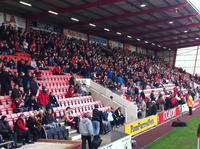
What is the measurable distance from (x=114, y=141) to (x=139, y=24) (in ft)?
68.3

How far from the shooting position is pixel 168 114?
63.2ft

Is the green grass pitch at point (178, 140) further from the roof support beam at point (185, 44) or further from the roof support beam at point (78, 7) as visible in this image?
the roof support beam at point (185, 44)

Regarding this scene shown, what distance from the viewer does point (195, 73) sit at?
45969 mm

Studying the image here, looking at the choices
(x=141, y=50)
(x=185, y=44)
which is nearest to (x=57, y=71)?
(x=141, y=50)

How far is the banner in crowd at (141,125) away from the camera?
13.3 metres

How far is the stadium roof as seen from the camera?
20312mm

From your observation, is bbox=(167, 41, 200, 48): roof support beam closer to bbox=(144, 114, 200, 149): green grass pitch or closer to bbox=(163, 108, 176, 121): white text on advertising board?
bbox=(163, 108, 176, 121): white text on advertising board

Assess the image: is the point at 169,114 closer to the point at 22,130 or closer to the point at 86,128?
the point at 86,128

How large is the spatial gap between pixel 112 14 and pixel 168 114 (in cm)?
1063

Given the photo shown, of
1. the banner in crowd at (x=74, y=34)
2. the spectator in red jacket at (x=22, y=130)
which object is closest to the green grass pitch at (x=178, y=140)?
the spectator in red jacket at (x=22, y=130)

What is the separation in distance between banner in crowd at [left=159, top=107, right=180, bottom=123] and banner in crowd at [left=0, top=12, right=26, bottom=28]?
47.8ft

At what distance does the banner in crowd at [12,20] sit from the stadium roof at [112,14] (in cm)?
45

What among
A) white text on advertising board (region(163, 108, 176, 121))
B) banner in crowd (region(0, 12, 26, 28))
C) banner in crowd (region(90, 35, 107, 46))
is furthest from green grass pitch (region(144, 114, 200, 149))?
banner in crowd (region(90, 35, 107, 46))

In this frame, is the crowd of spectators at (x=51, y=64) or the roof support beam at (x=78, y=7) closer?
the crowd of spectators at (x=51, y=64)
